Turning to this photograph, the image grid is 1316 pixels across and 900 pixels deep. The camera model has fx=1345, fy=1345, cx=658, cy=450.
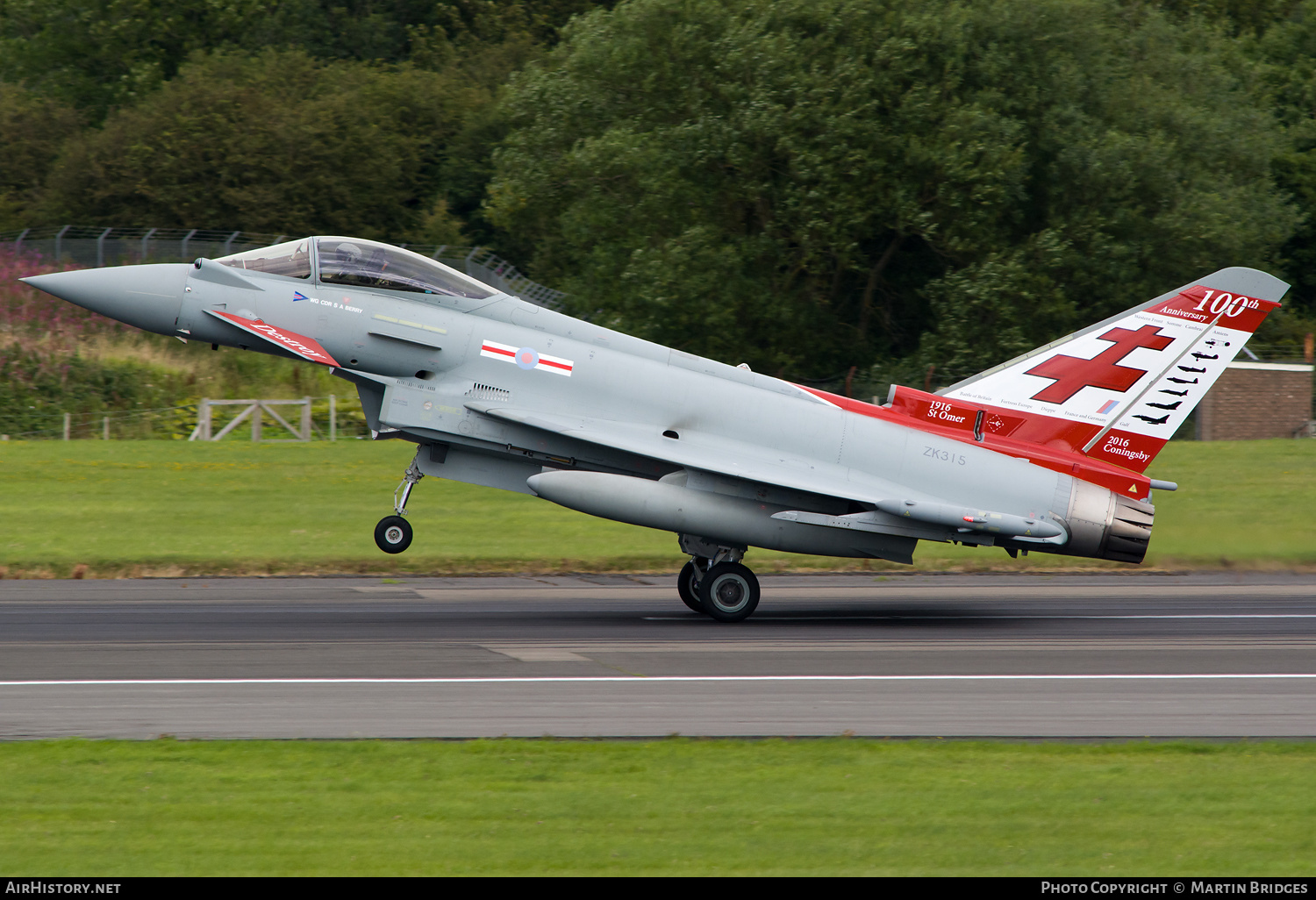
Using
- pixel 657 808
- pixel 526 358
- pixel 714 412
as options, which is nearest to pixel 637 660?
pixel 714 412

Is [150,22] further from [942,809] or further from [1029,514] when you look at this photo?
[942,809]

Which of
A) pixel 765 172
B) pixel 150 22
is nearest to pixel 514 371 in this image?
pixel 765 172

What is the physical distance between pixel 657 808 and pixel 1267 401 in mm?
31482

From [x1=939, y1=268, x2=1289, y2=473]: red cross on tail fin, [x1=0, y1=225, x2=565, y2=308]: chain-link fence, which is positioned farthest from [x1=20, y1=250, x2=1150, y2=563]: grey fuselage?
[x1=0, y1=225, x2=565, y2=308]: chain-link fence

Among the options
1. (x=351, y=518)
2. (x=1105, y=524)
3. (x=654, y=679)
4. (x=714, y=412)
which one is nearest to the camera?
(x=654, y=679)

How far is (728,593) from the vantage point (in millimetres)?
15328

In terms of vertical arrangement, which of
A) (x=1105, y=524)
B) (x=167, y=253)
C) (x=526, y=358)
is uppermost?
(x=167, y=253)

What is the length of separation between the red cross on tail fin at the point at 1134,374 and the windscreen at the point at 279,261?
7.99m

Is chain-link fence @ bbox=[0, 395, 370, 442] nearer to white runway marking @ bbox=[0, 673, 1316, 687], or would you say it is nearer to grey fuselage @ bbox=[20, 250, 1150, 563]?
grey fuselage @ bbox=[20, 250, 1150, 563]

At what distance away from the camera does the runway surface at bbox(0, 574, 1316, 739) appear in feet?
33.4

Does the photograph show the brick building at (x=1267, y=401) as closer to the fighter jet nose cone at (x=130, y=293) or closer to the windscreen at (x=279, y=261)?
the windscreen at (x=279, y=261)

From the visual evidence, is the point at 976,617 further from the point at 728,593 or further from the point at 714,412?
the point at 714,412

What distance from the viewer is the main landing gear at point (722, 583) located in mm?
15242

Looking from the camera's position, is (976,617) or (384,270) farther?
(976,617)
